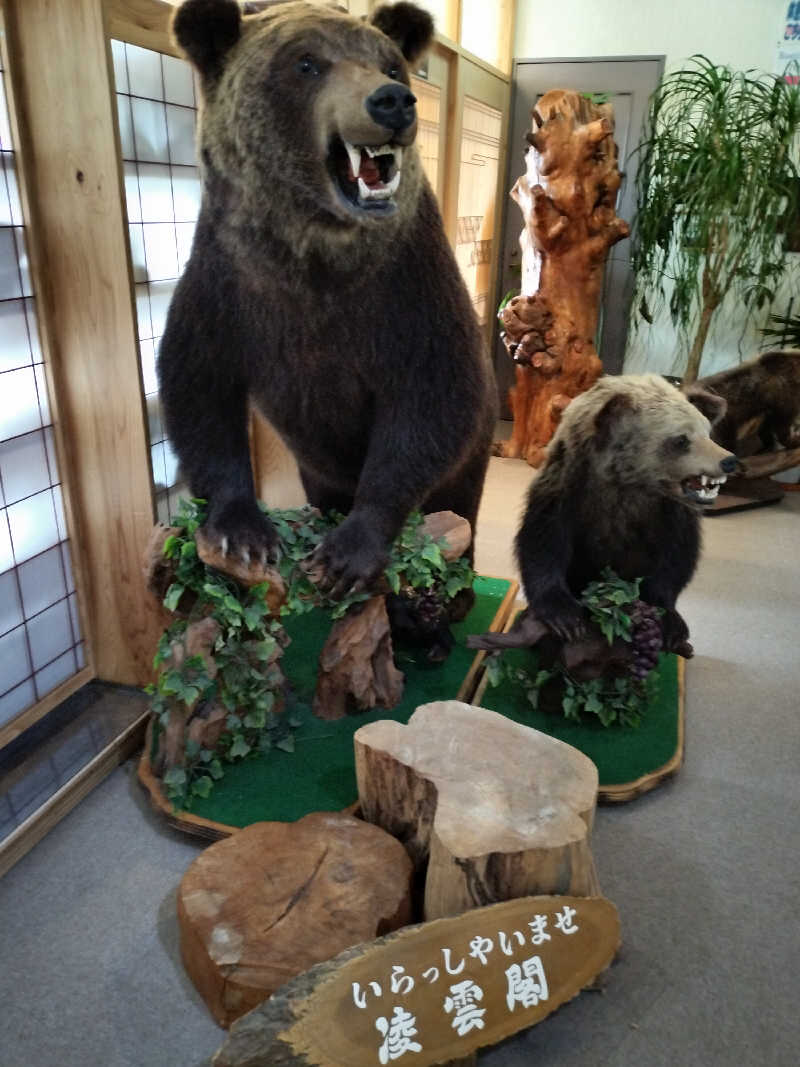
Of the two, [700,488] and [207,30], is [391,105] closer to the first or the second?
[207,30]

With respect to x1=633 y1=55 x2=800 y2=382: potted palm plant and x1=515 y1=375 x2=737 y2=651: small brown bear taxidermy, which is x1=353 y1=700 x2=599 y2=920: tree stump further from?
x1=633 y1=55 x2=800 y2=382: potted palm plant

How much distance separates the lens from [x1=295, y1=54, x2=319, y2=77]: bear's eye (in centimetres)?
157

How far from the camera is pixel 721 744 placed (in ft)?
8.82

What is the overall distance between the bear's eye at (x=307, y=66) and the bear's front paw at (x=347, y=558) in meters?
0.97

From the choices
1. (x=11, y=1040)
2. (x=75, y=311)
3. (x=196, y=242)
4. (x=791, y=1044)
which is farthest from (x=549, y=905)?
(x=75, y=311)

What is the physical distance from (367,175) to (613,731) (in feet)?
5.85

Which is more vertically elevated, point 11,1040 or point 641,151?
point 641,151

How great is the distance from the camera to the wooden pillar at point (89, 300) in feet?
6.98

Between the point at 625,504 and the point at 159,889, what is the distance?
1.65 meters

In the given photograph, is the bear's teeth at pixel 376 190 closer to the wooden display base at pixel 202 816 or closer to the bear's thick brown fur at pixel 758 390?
the wooden display base at pixel 202 816

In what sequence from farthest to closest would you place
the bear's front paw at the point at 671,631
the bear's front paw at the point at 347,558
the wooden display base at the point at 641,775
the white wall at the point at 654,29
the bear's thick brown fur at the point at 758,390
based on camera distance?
the white wall at the point at 654,29, the bear's thick brown fur at the point at 758,390, the bear's front paw at the point at 671,631, the wooden display base at the point at 641,775, the bear's front paw at the point at 347,558

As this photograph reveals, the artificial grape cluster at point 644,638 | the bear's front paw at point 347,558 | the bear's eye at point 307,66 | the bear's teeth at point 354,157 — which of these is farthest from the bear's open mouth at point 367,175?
the artificial grape cluster at point 644,638

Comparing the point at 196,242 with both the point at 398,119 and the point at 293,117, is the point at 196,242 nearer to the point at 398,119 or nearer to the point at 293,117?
the point at 293,117

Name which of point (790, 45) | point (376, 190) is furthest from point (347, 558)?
point (790, 45)
